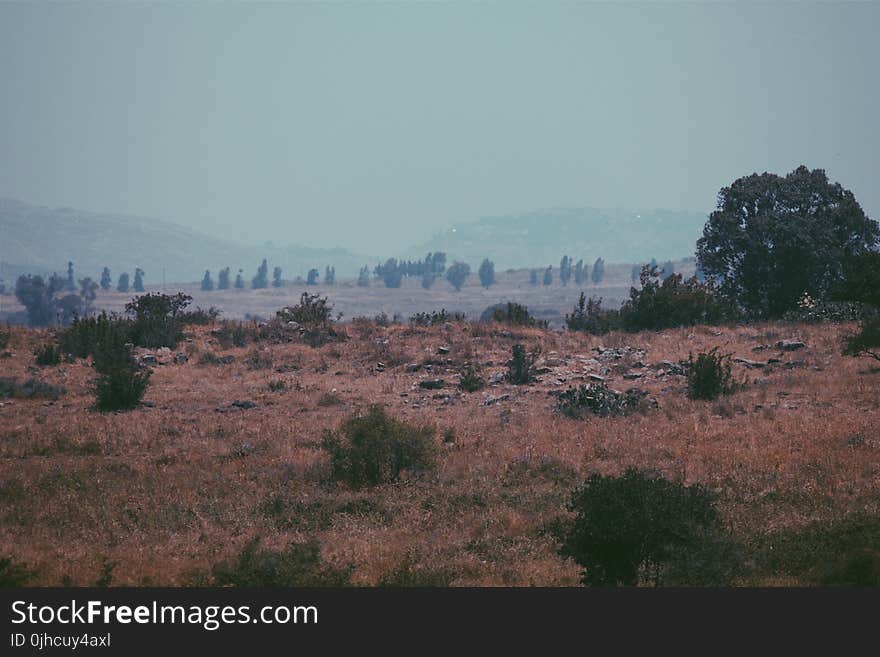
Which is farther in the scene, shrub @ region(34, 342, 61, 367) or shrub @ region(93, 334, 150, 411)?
shrub @ region(34, 342, 61, 367)

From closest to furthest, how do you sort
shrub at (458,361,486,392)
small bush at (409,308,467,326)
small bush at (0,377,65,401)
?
small bush at (0,377,65,401), shrub at (458,361,486,392), small bush at (409,308,467,326)

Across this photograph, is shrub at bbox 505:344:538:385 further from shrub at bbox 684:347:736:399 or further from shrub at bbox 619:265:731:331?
shrub at bbox 619:265:731:331

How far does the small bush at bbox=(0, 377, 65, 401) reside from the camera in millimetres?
24109

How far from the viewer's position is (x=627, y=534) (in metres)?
9.56

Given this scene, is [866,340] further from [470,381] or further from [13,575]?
[13,575]

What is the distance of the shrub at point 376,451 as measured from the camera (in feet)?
49.8

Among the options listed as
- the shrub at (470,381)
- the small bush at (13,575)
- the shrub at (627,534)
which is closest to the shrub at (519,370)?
the shrub at (470,381)

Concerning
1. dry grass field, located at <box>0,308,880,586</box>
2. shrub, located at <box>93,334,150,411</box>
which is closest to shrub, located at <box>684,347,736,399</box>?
dry grass field, located at <box>0,308,880,586</box>

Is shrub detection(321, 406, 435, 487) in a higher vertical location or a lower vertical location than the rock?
lower

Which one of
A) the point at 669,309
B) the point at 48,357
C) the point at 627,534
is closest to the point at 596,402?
the point at 627,534

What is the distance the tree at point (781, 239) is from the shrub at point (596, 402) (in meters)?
20.1

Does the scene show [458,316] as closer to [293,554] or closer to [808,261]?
[808,261]

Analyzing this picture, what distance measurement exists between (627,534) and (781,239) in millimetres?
32170

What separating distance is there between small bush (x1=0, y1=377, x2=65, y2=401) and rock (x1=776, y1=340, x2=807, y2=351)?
69.6ft
